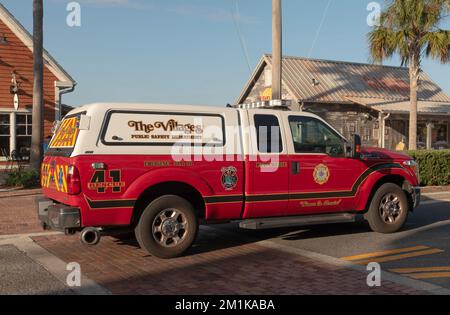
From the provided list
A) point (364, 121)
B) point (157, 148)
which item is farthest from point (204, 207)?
point (364, 121)

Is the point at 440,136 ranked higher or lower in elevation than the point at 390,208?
higher

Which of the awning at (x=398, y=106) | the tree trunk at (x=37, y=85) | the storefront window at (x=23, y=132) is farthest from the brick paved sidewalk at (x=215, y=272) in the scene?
the awning at (x=398, y=106)

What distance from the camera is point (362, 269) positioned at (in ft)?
20.8

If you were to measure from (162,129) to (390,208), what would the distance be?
413 cm

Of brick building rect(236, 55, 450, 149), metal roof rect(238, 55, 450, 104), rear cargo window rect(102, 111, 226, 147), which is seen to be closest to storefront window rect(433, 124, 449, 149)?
brick building rect(236, 55, 450, 149)

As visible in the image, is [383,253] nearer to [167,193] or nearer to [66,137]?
[167,193]

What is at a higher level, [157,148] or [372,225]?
[157,148]

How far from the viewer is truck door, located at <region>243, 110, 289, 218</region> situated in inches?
291

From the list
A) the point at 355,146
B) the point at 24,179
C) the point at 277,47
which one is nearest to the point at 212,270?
the point at 355,146

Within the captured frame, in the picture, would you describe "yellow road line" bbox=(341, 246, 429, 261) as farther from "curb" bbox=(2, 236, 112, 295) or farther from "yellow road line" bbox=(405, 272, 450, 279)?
"curb" bbox=(2, 236, 112, 295)

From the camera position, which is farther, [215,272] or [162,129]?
[162,129]
